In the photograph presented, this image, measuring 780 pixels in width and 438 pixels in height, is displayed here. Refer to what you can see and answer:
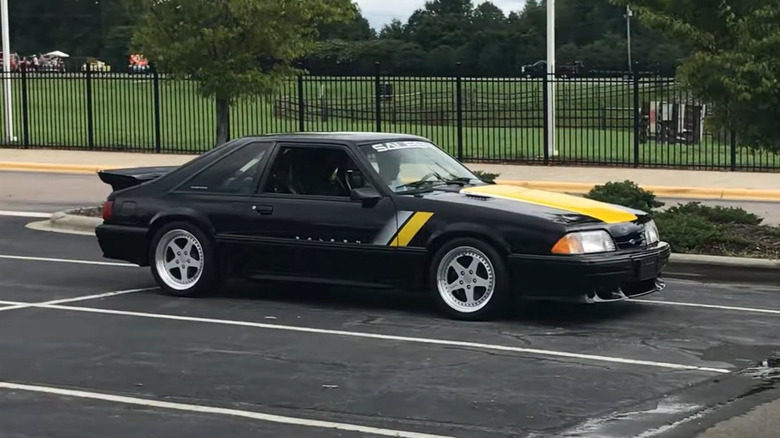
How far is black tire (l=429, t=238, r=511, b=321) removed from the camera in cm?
939

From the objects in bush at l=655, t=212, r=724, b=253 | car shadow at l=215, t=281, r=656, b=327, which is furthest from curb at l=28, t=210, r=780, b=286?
car shadow at l=215, t=281, r=656, b=327

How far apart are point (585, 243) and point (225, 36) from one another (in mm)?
8855

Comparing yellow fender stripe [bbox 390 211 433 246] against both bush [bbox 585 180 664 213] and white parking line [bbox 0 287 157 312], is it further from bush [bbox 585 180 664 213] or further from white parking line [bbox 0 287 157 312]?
bush [bbox 585 180 664 213]

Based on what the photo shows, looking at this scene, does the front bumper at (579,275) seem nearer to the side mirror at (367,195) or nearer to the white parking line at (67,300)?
the side mirror at (367,195)

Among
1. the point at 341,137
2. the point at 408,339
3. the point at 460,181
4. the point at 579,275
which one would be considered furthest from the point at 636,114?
the point at 408,339

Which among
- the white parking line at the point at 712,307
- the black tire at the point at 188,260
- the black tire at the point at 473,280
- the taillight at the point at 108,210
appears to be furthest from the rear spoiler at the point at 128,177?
the white parking line at the point at 712,307

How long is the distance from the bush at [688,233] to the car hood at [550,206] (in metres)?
2.91

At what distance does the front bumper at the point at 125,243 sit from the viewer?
10812 mm

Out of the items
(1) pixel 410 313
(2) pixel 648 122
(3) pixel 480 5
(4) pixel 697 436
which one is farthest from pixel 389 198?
(3) pixel 480 5

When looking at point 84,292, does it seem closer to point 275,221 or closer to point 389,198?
point 275,221

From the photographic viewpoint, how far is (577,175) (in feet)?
73.4

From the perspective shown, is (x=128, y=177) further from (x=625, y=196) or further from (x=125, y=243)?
(x=625, y=196)

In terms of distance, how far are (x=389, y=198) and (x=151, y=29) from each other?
8.50m

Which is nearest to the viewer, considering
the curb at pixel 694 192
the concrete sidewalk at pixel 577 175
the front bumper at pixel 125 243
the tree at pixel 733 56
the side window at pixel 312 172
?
the side window at pixel 312 172
